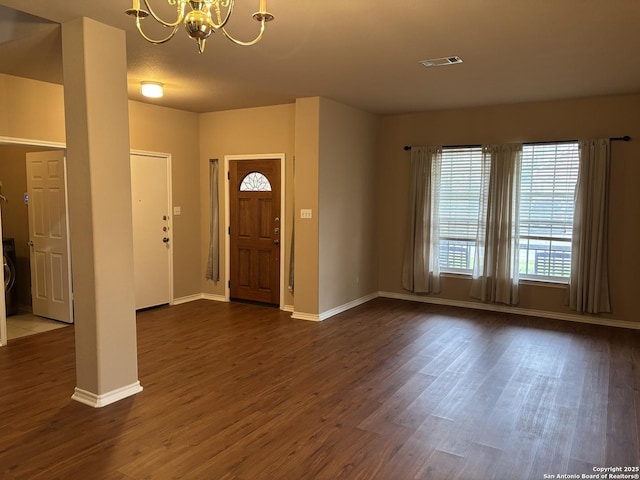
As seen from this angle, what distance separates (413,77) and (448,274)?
3.05m

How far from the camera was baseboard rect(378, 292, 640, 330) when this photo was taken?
5.55 metres

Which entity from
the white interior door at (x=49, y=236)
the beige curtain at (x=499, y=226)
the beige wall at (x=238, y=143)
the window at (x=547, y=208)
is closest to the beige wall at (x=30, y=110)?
the white interior door at (x=49, y=236)

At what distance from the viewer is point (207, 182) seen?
6.71 meters

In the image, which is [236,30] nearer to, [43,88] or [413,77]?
[413,77]

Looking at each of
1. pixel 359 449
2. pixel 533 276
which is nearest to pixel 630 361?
pixel 533 276

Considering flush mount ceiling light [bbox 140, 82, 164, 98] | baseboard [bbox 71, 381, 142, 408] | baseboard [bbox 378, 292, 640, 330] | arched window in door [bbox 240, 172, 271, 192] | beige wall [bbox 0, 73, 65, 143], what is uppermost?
flush mount ceiling light [bbox 140, 82, 164, 98]

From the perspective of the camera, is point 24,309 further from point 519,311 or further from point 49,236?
point 519,311

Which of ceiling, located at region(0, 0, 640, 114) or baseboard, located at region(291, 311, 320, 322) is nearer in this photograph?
ceiling, located at region(0, 0, 640, 114)

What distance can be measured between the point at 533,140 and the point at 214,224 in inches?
171

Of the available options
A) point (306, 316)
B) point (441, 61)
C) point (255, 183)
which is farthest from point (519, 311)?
point (255, 183)

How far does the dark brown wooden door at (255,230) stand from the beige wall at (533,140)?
5.68ft

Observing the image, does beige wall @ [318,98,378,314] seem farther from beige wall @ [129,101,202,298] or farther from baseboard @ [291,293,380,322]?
beige wall @ [129,101,202,298]

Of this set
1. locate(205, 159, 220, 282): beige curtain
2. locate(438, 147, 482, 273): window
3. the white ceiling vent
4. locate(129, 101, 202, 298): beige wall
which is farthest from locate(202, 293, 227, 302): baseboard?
the white ceiling vent

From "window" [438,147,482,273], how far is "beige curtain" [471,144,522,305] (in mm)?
158
